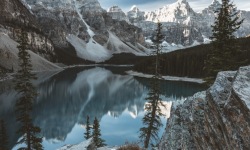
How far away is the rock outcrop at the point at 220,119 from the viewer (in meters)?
7.50

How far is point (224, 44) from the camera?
32.1 m

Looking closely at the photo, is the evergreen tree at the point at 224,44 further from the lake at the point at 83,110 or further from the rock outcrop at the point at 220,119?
the lake at the point at 83,110

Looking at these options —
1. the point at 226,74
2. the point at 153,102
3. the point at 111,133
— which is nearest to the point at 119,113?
the point at 111,133

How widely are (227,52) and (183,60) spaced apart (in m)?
139

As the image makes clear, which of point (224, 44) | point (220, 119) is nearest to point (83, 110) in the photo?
point (224, 44)

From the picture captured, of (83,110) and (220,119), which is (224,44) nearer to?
(220,119)

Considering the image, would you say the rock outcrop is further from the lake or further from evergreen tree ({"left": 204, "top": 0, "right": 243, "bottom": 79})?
the lake

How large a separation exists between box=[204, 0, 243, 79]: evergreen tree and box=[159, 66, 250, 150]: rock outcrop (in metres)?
19.3

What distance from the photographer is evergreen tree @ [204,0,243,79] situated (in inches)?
1227

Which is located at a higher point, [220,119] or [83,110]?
→ [220,119]

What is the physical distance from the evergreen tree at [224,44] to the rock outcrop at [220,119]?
19274mm

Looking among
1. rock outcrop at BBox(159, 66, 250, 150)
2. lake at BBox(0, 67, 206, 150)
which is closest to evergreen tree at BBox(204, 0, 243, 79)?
rock outcrop at BBox(159, 66, 250, 150)

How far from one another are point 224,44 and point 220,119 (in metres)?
25.2

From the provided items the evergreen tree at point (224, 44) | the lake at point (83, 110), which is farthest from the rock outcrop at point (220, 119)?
the lake at point (83, 110)
